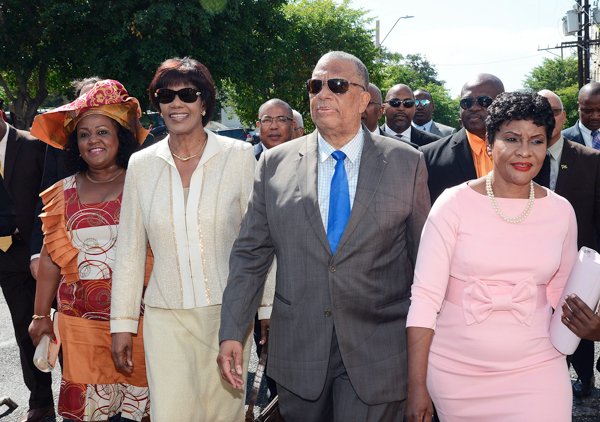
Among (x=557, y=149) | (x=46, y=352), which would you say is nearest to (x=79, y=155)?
(x=46, y=352)

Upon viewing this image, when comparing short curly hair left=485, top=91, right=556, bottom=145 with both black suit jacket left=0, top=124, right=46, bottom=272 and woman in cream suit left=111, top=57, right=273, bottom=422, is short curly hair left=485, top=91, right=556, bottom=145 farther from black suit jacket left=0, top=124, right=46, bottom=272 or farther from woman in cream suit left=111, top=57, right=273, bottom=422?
black suit jacket left=0, top=124, right=46, bottom=272

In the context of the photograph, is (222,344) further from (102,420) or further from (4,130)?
(4,130)

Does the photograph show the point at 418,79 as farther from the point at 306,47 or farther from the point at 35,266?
the point at 35,266

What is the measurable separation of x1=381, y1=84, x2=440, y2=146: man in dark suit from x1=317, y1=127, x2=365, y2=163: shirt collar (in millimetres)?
4248

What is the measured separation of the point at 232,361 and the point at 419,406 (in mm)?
892

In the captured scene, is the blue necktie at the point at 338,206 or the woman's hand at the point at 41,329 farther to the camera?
the woman's hand at the point at 41,329

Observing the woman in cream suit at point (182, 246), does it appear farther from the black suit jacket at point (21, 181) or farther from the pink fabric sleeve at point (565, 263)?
the black suit jacket at point (21, 181)

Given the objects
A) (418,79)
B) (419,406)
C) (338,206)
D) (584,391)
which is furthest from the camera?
(418,79)

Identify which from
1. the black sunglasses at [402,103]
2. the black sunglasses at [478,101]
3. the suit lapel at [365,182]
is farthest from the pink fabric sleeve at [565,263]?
the black sunglasses at [402,103]

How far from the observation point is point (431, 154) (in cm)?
479

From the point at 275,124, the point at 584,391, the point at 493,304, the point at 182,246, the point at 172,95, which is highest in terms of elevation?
the point at 172,95

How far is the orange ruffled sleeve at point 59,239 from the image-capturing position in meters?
4.07

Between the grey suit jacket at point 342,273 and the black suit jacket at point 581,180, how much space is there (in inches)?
73.9

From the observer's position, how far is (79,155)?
4336mm
